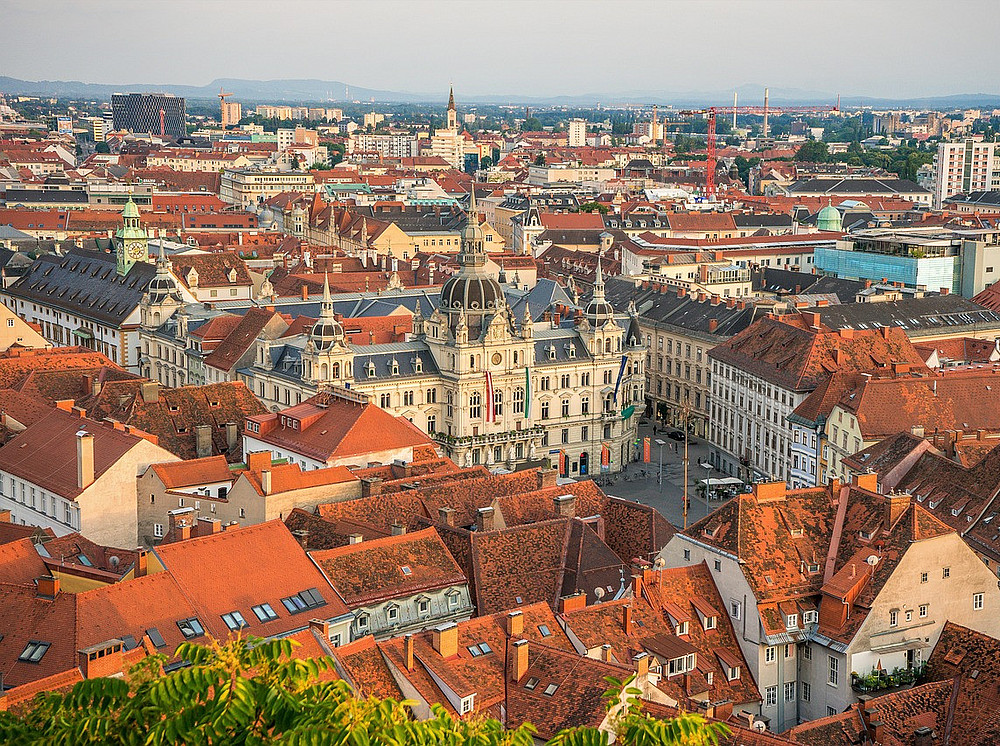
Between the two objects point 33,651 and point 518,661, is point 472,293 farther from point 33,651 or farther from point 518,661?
point 33,651

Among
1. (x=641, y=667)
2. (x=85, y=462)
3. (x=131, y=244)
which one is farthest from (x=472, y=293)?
(x=641, y=667)

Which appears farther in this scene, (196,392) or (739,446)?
(739,446)

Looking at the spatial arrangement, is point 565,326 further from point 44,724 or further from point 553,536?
point 44,724

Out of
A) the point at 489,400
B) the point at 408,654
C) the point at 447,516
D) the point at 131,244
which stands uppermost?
the point at 131,244

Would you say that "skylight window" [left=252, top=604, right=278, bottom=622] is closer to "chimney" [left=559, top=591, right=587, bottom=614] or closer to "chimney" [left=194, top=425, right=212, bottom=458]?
"chimney" [left=559, top=591, right=587, bottom=614]

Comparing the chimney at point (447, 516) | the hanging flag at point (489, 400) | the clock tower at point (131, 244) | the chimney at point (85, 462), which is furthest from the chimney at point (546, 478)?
the clock tower at point (131, 244)

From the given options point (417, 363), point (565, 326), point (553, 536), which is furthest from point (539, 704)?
point (565, 326)
